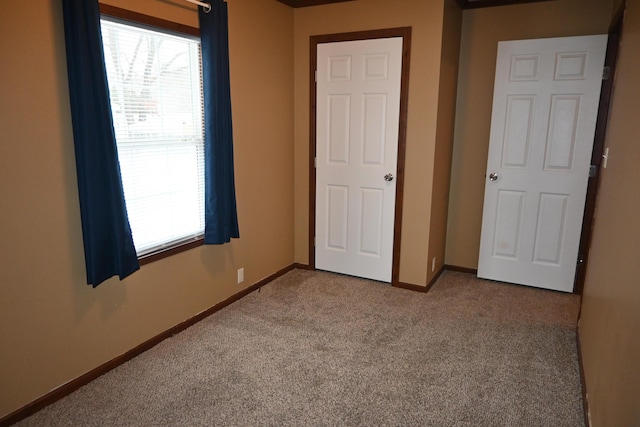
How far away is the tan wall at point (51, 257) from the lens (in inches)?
73.1

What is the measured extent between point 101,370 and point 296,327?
1.21m

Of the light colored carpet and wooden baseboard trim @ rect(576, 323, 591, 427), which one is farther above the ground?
wooden baseboard trim @ rect(576, 323, 591, 427)

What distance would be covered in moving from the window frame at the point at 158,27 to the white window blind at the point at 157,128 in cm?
3

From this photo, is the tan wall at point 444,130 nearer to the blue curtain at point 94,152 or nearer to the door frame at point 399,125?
the door frame at point 399,125

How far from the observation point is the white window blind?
2260mm

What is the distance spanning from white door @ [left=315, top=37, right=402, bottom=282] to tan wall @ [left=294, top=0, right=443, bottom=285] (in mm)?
124

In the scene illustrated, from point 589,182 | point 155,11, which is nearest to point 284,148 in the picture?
point 155,11

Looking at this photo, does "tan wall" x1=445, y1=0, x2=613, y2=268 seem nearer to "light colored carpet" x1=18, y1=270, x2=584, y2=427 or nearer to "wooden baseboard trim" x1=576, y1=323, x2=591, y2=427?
"light colored carpet" x1=18, y1=270, x2=584, y2=427

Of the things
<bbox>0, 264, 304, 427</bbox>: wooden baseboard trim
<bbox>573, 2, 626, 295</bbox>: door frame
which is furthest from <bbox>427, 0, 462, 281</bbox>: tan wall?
<bbox>0, 264, 304, 427</bbox>: wooden baseboard trim

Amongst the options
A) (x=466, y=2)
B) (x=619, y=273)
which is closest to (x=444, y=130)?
(x=466, y=2)

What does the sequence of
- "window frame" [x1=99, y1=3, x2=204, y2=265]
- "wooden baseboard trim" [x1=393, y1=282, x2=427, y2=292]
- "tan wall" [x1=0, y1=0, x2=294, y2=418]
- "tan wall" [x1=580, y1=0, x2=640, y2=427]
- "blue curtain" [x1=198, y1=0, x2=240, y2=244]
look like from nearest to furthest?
"tan wall" [x1=580, y1=0, x2=640, y2=427] → "tan wall" [x1=0, y1=0, x2=294, y2=418] → "window frame" [x1=99, y1=3, x2=204, y2=265] → "blue curtain" [x1=198, y1=0, x2=240, y2=244] → "wooden baseboard trim" [x1=393, y1=282, x2=427, y2=292]

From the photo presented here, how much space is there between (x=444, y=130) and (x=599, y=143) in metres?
1.18

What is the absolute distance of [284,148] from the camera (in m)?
3.76

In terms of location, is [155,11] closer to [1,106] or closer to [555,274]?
[1,106]
